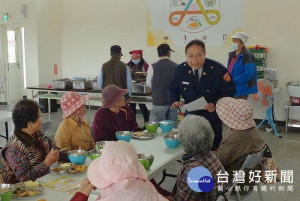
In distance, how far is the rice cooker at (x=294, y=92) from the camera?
218 inches

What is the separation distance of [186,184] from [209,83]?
1435 mm

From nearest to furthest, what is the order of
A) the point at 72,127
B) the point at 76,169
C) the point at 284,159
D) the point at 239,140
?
the point at 76,169, the point at 239,140, the point at 72,127, the point at 284,159

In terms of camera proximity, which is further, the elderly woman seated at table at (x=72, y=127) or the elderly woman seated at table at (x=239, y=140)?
the elderly woman seated at table at (x=72, y=127)

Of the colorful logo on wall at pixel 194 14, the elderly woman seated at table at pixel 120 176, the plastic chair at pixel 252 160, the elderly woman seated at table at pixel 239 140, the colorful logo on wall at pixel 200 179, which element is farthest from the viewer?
the colorful logo on wall at pixel 194 14

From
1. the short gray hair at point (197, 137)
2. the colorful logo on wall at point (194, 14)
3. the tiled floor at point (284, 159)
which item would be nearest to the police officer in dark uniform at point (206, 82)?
the tiled floor at point (284, 159)

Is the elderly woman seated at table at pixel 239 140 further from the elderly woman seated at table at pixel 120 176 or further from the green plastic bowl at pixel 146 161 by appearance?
the elderly woman seated at table at pixel 120 176

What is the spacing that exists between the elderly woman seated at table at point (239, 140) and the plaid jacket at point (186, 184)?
398 millimetres

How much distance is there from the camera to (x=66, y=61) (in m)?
8.37

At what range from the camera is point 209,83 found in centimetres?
313

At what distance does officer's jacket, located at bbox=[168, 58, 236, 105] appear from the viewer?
10.3 feet

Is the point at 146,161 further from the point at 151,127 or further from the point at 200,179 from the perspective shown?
the point at 151,127

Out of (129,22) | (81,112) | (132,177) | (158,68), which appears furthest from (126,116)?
(129,22)

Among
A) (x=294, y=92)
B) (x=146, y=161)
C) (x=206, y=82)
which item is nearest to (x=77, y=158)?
(x=146, y=161)

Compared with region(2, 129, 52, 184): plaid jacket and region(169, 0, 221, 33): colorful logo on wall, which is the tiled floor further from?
region(169, 0, 221, 33): colorful logo on wall
